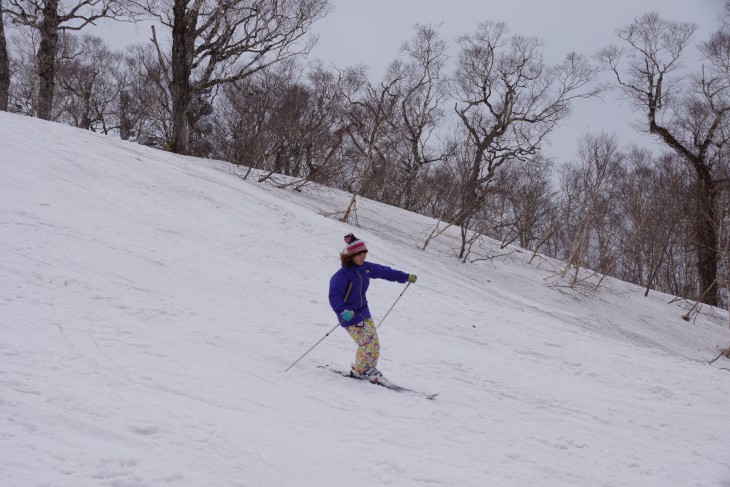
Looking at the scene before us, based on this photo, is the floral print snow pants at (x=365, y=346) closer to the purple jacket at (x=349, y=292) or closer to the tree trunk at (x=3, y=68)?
the purple jacket at (x=349, y=292)

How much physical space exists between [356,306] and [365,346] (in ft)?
1.42

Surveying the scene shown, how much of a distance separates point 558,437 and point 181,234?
23.6 ft

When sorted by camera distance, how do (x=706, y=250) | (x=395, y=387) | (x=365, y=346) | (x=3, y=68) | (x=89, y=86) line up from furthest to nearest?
(x=89, y=86)
(x=706, y=250)
(x=3, y=68)
(x=365, y=346)
(x=395, y=387)

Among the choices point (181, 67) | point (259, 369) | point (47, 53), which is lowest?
point (259, 369)

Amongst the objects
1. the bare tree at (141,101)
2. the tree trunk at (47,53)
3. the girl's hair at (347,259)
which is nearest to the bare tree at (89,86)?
the bare tree at (141,101)

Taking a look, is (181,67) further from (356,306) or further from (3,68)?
(356,306)

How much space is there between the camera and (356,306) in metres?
5.43

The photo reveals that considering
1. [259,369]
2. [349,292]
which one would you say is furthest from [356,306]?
[259,369]

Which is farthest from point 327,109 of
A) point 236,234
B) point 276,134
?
point 236,234

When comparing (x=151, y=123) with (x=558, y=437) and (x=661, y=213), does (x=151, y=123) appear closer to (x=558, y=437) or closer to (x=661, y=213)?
(x=661, y=213)

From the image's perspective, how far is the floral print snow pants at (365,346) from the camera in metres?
5.33

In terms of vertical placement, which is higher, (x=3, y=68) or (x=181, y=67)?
(x=181, y=67)

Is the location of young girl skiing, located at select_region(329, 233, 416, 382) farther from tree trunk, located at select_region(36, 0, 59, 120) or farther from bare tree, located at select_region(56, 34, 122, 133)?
bare tree, located at select_region(56, 34, 122, 133)

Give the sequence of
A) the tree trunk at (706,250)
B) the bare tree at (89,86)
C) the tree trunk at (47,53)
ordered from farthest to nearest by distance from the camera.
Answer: the bare tree at (89,86) < the tree trunk at (706,250) < the tree trunk at (47,53)
